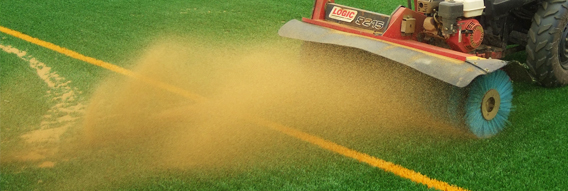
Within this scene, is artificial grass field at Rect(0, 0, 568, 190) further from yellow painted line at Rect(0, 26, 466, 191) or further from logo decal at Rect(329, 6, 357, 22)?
logo decal at Rect(329, 6, 357, 22)

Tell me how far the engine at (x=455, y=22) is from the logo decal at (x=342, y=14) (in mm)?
598

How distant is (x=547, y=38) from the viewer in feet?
16.0

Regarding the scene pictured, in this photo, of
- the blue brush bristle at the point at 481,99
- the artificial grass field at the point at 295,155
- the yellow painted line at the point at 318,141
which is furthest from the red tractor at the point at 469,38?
the yellow painted line at the point at 318,141

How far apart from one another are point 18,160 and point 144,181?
1073 mm

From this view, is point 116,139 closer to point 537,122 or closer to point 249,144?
point 249,144

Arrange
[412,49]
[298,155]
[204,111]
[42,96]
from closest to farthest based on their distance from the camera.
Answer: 1. [298,155]
2. [412,49]
3. [204,111]
4. [42,96]

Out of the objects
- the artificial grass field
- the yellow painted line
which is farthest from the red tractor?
the yellow painted line

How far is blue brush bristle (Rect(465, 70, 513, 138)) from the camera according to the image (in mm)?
4348

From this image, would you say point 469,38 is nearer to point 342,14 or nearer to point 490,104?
point 490,104

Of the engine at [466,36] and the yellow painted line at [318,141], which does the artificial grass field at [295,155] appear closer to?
the yellow painted line at [318,141]

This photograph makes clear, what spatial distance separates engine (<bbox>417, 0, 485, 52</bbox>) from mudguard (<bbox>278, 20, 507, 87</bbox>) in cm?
32

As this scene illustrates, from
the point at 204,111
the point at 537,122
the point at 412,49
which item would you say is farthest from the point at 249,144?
the point at 537,122

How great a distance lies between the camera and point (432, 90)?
4.57 m

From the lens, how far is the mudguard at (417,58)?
161 inches
